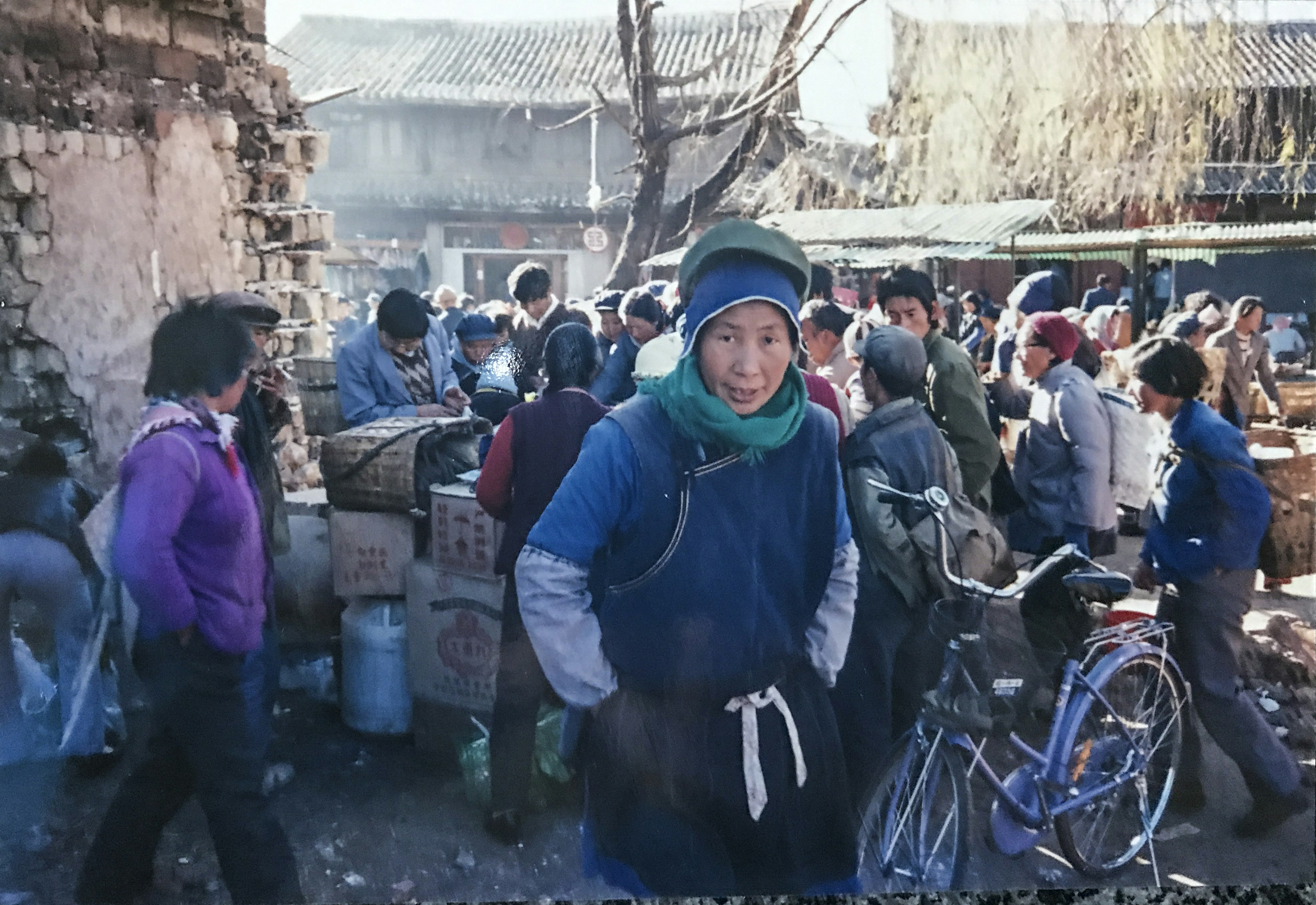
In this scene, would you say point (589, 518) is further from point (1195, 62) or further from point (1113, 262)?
point (1113, 262)

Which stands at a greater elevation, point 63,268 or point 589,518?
point 63,268

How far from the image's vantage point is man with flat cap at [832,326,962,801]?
136 inches

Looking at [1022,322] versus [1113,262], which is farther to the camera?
[1113,262]

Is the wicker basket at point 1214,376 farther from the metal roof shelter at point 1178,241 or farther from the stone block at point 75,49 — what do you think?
the stone block at point 75,49

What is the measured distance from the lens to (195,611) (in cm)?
282

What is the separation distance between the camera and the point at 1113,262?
5355 millimetres

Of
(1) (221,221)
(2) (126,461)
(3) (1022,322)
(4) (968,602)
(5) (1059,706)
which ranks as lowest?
(5) (1059,706)

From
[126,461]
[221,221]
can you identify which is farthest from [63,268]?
[126,461]

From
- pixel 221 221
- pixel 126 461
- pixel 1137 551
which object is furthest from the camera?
pixel 1137 551

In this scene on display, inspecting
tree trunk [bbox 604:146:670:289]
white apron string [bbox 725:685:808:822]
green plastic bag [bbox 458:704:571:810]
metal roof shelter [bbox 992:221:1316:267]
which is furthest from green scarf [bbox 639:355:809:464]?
metal roof shelter [bbox 992:221:1316:267]

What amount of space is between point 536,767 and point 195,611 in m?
1.45

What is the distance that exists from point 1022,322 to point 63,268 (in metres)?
3.76

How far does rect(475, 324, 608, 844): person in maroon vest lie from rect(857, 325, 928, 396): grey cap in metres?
0.95

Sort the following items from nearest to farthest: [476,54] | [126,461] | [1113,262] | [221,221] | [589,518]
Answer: [589,518] → [126,461] → [476,54] → [221,221] → [1113,262]
